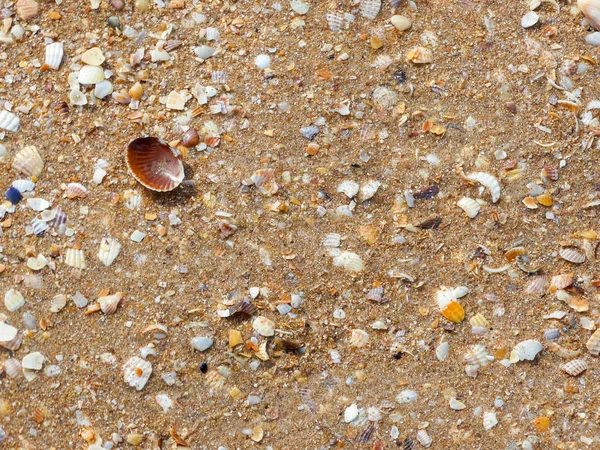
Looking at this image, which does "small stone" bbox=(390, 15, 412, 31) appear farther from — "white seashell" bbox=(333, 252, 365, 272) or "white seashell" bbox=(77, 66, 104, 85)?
"white seashell" bbox=(77, 66, 104, 85)

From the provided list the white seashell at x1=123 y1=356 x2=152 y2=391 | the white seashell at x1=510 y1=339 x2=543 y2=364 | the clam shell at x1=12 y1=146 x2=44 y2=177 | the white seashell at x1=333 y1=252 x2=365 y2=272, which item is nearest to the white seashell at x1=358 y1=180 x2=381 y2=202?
the white seashell at x1=333 y1=252 x2=365 y2=272

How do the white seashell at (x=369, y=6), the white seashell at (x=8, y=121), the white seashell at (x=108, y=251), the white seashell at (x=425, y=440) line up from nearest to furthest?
1. the white seashell at (x=425, y=440)
2. the white seashell at (x=108, y=251)
3. the white seashell at (x=8, y=121)
4. the white seashell at (x=369, y=6)

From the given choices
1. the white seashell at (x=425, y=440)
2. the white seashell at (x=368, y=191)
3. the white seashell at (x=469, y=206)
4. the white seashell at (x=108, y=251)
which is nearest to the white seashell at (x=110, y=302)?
the white seashell at (x=108, y=251)

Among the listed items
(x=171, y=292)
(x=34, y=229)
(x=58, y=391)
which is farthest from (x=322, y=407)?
(x=34, y=229)

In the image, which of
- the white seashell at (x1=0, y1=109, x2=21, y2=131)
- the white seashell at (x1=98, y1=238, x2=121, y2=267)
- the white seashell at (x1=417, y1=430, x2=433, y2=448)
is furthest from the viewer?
the white seashell at (x1=0, y1=109, x2=21, y2=131)

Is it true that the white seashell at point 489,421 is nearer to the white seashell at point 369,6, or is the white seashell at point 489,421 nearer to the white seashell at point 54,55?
A: the white seashell at point 369,6
